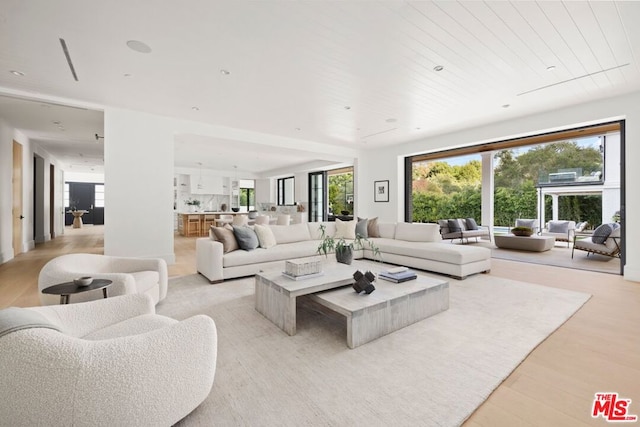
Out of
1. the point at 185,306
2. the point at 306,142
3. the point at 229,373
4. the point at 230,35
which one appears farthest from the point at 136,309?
the point at 306,142

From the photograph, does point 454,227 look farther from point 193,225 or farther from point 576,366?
point 193,225

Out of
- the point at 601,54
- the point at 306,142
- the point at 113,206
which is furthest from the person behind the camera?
the point at 306,142

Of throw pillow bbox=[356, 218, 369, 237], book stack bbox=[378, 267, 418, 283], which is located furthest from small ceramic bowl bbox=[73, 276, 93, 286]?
throw pillow bbox=[356, 218, 369, 237]

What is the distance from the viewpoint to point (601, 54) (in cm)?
309

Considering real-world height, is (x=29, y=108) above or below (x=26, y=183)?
above

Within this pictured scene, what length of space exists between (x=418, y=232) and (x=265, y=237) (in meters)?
2.77

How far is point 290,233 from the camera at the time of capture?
541 centimetres

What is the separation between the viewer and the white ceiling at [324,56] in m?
2.41

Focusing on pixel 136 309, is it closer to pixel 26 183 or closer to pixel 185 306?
pixel 185 306

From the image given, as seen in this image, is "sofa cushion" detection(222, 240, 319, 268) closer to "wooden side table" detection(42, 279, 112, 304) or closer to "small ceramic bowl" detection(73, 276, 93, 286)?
"wooden side table" detection(42, 279, 112, 304)

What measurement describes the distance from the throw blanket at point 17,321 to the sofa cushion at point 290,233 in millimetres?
3994

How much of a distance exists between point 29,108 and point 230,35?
4.46 m

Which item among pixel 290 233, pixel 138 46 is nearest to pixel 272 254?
pixel 290 233

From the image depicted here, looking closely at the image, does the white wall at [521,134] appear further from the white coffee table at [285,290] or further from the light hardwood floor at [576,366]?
the white coffee table at [285,290]
